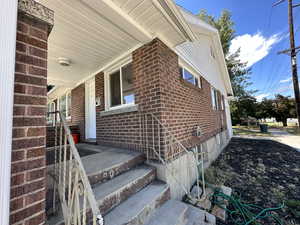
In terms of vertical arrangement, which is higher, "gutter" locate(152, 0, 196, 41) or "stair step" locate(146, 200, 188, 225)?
"gutter" locate(152, 0, 196, 41)

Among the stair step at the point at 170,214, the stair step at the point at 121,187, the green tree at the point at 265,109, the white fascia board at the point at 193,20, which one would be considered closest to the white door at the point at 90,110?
the stair step at the point at 121,187

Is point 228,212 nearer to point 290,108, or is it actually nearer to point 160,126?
point 160,126

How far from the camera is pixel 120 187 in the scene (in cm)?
210

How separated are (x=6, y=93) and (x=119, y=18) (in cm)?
217

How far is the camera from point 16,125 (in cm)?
100

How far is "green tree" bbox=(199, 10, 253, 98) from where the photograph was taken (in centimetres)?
1728

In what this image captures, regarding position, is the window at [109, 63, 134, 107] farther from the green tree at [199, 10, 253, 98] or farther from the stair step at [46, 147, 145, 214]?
the green tree at [199, 10, 253, 98]

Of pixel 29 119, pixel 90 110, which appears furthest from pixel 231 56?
pixel 29 119

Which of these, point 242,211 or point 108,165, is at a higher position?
point 108,165

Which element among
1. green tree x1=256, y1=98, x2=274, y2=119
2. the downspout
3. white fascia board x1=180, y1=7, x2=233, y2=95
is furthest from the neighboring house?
green tree x1=256, y1=98, x2=274, y2=119

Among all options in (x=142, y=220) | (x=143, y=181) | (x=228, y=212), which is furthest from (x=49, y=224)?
(x=228, y=212)

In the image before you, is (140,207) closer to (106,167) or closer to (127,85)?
(106,167)

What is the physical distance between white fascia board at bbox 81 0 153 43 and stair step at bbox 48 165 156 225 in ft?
9.23

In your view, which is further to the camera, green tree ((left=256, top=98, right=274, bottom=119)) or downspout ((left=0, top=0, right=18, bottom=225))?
green tree ((left=256, top=98, right=274, bottom=119))
